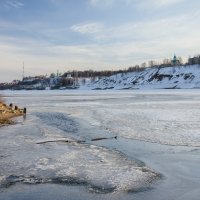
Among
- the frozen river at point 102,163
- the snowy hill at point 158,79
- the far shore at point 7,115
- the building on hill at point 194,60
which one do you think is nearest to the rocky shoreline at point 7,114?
the far shore at point 7,115

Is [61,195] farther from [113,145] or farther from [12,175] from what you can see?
[113,145]

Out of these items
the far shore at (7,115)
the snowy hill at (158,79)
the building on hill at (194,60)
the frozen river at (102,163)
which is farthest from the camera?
the building on hill at (194,60)

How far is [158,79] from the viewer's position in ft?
499

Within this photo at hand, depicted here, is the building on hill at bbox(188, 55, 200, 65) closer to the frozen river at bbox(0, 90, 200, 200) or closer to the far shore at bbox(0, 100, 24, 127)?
the far shore at bbox(0, 100, 24, 127)

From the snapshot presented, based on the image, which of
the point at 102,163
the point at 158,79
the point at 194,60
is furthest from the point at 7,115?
the point at 194,60

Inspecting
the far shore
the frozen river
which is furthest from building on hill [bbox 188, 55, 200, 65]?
the frozen river

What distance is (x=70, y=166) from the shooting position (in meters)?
11.2

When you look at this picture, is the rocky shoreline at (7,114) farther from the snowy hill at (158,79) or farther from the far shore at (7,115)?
the snowy hill at (158,79)

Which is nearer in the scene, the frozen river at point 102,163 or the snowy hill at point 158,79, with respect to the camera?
the frozen river at point 102,163

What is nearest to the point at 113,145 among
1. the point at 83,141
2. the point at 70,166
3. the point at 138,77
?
the point at 83,141

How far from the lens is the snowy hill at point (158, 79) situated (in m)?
135

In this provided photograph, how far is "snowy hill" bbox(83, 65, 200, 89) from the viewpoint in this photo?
13475 cm

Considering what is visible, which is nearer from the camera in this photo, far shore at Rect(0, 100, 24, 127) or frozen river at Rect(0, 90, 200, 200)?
frozen river at Rect(0, 90, 200, 200)

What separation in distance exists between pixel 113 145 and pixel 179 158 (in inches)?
135
